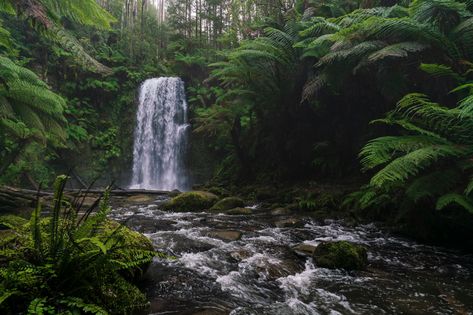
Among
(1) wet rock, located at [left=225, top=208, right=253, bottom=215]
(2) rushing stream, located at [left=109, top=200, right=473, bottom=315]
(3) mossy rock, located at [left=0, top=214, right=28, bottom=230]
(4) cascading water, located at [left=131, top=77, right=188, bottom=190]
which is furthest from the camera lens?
(4) cascading water, located at [left=131, top=77, right=188, bottom=190]

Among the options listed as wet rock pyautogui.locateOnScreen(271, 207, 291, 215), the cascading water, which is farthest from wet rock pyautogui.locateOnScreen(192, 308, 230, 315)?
the cascading water

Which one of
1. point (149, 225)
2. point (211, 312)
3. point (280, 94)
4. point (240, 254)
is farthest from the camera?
point (280, 94)

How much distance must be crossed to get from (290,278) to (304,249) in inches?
37.9

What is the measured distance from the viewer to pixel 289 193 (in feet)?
28.2

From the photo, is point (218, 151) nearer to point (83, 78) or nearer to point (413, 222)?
point (83, 78)

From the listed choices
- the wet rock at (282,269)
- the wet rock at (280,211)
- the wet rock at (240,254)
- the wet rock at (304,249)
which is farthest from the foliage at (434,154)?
the wet rock at (280,211)

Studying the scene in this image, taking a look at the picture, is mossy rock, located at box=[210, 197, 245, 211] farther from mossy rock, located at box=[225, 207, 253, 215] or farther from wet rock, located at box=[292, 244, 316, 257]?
wet rock, located at box=[292, 244, 316, 257]

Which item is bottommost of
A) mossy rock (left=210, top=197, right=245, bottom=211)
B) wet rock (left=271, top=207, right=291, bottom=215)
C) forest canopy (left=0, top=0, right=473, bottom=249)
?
wet rock (left=271, top=207, right=291, bottom=215)

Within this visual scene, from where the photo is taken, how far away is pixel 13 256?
77.9 inches

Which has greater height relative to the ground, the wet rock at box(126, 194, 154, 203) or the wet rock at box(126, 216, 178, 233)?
the wet rock at box(126, 194, 154, 203)

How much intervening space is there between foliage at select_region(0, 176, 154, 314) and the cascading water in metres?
12.9

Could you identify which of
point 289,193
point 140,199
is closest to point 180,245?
point 289,193

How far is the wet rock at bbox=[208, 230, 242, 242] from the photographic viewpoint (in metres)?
4.81

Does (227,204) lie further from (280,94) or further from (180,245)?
(280,94)
